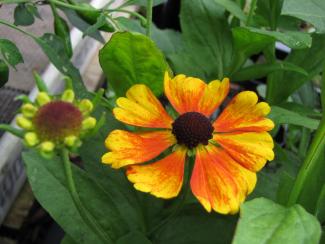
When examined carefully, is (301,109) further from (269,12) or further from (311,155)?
(311,155)

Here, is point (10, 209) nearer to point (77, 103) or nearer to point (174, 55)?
point (174, 55)

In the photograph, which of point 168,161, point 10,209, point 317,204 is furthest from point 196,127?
point 10,209

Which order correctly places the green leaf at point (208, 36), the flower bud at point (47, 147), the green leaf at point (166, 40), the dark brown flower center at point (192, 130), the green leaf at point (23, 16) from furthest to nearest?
the green leaf at point (166, 40)
the green leaf at point (208, 36)
the green leaf at point (23, 16)
the dark brown flower center at point (192, 130)
the flower bud at point (47, 147)

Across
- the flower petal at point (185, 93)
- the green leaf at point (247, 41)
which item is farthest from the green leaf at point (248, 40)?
the flower petal at point (185, 93)

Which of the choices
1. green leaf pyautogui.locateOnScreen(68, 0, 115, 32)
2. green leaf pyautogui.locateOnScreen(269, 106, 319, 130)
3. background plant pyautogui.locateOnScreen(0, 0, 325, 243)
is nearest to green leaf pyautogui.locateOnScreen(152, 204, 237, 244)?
background plant pyautogui.locateOnScreen(0, 0, 325, 243)

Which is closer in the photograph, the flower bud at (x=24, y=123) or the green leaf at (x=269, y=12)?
the flower bud at (x=24, y=123)

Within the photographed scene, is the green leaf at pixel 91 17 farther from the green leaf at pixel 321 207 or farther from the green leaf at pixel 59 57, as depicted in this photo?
the green leaf at pixel 321 207
